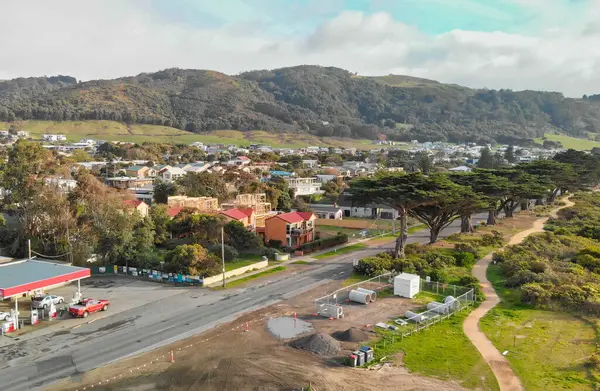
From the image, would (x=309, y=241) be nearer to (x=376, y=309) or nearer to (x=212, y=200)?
(x=212, y=200)

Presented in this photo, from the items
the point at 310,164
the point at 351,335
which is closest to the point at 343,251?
the point at 351,335

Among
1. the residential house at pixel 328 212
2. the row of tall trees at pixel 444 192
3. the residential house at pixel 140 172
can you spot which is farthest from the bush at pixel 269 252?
the residential house at pixel 140 172

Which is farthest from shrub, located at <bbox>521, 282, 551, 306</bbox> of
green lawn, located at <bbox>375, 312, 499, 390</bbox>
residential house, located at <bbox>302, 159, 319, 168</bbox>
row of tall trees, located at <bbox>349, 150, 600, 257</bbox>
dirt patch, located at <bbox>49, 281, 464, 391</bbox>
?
residential house, located at <bbox>302, 159, 319, 168</bbox>

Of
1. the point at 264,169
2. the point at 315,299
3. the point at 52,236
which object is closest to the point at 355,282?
the point at 315,299

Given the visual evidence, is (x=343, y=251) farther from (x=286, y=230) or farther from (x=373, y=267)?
(x=373, y=267)

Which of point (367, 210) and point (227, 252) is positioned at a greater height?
point (367, 210)

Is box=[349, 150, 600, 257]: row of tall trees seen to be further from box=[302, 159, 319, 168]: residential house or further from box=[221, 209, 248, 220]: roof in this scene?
box=[302, 159, 319, 168]: residential house
